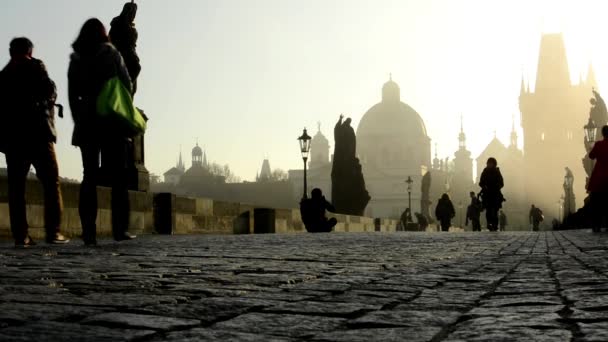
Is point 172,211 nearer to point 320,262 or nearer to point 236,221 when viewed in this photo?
point 236,221

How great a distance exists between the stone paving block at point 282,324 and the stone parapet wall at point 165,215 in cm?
692

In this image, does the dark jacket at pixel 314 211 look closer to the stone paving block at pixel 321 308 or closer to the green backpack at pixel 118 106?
the green backpack at pixel 118 106

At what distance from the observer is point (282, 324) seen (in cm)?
287

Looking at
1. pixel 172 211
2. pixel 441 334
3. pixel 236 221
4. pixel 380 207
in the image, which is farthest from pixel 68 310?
pixel 380 207

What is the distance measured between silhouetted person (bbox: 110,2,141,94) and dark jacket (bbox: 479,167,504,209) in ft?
27.9

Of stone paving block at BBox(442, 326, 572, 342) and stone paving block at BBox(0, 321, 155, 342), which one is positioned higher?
stone paving block at BBox(0, 321, 155, 342)

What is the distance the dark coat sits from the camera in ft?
43.8

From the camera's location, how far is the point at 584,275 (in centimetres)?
507

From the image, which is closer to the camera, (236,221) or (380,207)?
(236,221)

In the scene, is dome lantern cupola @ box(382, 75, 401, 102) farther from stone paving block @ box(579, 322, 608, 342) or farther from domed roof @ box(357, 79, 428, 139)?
stone paving block @ box(579, 322, 608, 342)

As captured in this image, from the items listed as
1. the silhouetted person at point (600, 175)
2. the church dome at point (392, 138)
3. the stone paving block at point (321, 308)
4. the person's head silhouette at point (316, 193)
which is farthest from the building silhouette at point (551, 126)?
the stone paving block at point (321, 308)

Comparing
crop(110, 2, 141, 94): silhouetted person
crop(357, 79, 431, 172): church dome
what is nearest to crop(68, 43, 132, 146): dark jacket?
crop(110, 2, 141, 94): silhouetted person

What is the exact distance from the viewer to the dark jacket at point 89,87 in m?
8.02

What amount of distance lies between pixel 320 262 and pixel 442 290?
221 cm
